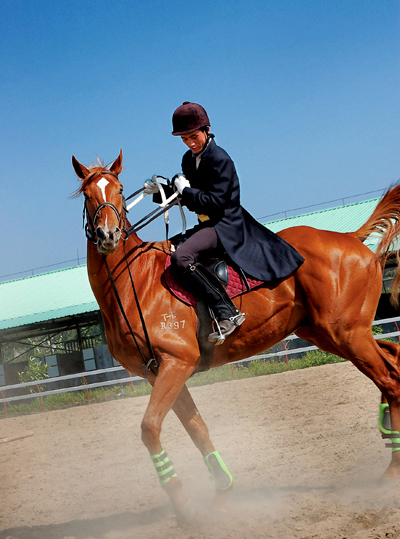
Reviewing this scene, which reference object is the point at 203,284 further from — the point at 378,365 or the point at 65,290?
the point at 65,290

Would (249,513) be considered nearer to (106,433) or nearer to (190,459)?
(190,459)

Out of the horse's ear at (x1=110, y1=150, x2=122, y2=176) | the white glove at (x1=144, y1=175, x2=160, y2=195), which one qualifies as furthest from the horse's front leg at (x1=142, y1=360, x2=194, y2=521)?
the horse's ear at (x1=110, y1=150, x2=122, y2=176)

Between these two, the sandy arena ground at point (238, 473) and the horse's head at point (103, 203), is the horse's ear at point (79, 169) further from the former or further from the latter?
the sandy arena ground at point (238, 473)

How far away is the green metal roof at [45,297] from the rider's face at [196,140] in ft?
47.7

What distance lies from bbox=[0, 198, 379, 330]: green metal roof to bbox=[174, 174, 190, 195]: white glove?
573 inches

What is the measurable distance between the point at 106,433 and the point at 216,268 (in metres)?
6.29

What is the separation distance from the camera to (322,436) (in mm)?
6809

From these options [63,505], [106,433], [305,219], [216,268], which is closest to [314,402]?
[106,433]

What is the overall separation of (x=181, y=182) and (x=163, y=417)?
6.55ft

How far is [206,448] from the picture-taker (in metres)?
4.67

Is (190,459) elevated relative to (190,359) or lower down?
lower down

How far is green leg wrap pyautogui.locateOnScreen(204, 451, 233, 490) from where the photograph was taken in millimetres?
4531

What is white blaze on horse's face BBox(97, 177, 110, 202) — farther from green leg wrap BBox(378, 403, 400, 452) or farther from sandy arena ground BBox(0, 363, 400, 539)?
green leg wrap BBox(378, 403, 400, 452)

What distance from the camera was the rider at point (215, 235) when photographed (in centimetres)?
444
